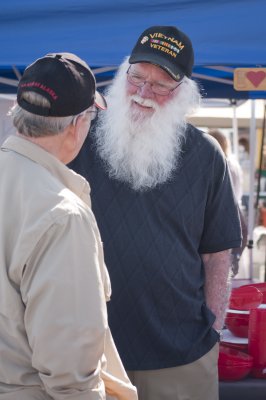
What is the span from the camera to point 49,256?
145 cm

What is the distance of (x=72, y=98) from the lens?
159 cm

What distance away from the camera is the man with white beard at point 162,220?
233 cm

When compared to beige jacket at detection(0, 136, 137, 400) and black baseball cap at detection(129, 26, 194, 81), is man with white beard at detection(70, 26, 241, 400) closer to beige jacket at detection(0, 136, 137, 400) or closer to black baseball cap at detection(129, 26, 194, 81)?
black baseball cap at detection(129, 26, 194, 81)

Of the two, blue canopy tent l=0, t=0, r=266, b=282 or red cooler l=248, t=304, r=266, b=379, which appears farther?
blue canopy tent l=0, t=0, r=266, b=282

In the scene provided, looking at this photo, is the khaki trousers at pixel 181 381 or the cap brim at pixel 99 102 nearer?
the cap brim at pixel 99 102

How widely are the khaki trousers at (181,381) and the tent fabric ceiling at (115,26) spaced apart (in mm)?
1416

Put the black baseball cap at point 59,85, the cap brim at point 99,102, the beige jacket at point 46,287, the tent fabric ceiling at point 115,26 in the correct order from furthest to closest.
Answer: the tent fabric ceiling at point 115,26
the cap brim at point 99,102
the black baseball cap at point 59,85
the beige jacket at point 46,287

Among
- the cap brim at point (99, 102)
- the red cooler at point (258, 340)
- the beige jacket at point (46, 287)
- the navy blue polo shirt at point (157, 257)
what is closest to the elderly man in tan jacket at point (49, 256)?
the beige jacket at point (46, 287)

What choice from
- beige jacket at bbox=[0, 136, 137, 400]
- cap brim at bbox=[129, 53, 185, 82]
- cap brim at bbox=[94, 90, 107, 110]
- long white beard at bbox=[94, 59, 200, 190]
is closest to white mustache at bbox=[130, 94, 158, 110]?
long white beard at bbox=[94, 59, 200, 190]

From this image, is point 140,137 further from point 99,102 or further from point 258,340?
point 258,340

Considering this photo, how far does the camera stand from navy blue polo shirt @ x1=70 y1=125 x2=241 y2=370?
232 centimetres

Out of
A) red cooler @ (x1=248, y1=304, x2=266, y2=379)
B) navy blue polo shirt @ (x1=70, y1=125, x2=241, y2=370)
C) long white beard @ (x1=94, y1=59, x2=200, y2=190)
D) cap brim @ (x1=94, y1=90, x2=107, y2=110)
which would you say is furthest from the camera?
red cooler @ (x1=248, y1=304, x2=266, y2=379)

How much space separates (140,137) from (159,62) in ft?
0.88

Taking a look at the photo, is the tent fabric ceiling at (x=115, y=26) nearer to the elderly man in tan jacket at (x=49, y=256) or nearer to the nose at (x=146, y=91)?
the nose at (x=146, y=91)
